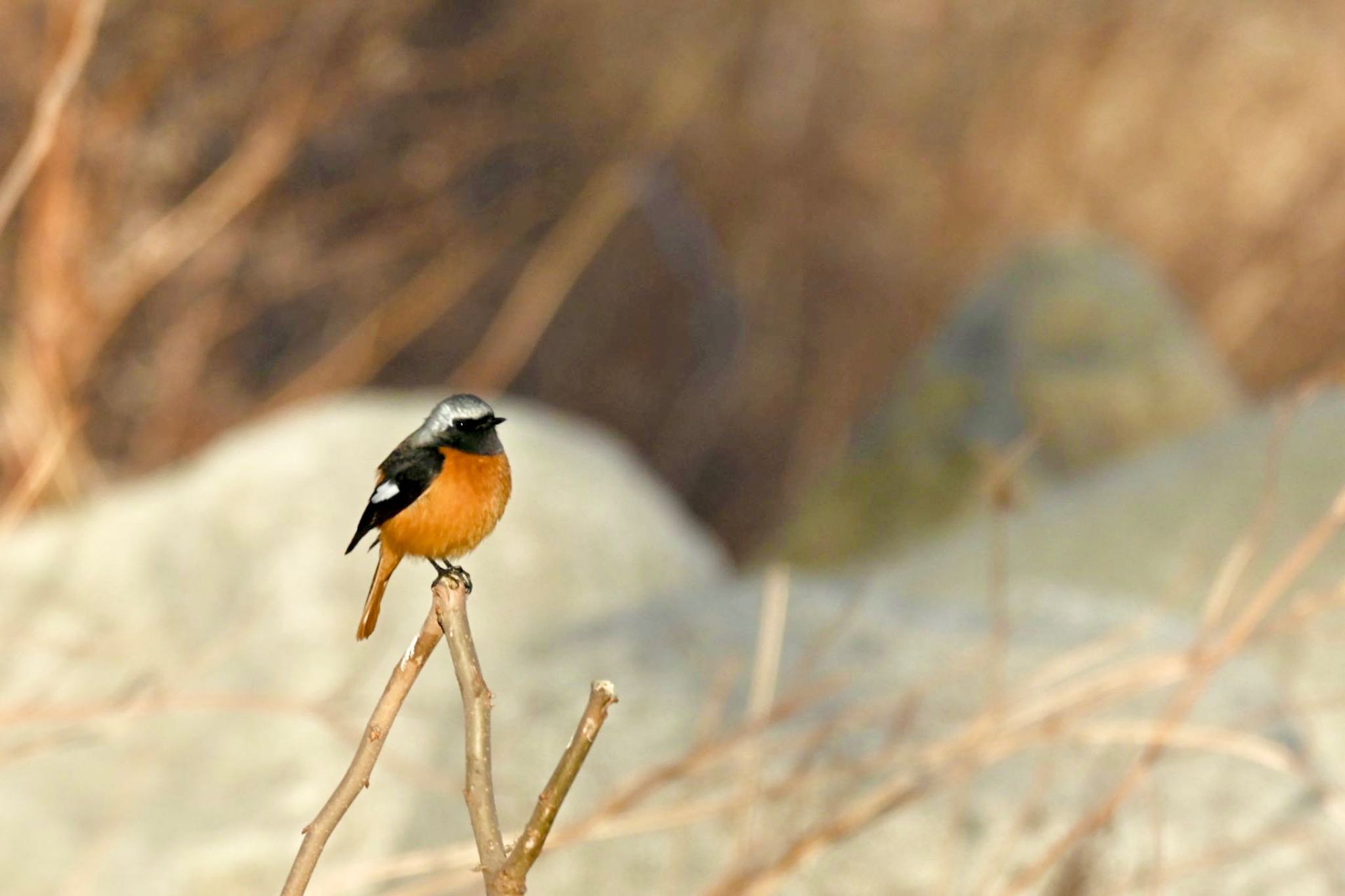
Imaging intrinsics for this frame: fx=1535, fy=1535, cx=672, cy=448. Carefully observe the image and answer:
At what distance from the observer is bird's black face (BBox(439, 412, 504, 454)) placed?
0.30 meters

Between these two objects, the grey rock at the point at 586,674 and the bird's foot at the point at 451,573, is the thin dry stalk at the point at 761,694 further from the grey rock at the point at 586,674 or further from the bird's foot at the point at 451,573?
the bird's foot at the point at 451,573

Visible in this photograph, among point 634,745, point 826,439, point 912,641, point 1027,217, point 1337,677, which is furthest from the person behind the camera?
point 1027,217

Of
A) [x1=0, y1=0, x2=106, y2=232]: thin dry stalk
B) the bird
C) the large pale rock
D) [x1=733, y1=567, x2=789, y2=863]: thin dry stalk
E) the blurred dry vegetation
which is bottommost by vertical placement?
the bird

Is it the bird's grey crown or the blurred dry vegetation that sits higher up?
the blurred dry vegetation

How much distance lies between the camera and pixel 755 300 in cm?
425

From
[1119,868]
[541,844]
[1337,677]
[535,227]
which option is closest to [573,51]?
[535,227]

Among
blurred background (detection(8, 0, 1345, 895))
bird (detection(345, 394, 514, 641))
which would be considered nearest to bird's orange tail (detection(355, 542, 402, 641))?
bird (detection(345, 394, 514, 641))

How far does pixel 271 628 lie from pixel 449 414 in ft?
5.84

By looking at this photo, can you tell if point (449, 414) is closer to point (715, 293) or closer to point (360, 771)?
point (360, 771)

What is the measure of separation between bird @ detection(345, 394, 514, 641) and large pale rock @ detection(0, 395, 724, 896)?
3.33 ft

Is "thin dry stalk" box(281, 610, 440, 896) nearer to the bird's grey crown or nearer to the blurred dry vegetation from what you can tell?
the bird's grey crown

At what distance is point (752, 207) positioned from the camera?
433cm

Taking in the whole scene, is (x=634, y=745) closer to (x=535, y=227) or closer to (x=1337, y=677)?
(x=1337, y=677)

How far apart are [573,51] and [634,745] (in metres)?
3.38
